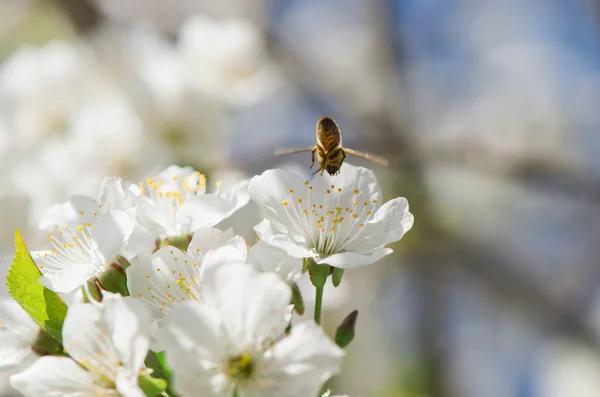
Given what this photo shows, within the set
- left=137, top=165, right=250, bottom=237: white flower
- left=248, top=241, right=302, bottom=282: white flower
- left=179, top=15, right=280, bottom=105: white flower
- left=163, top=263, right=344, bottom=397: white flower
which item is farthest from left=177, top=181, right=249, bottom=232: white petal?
left=179, top=15, right=280, bottom=105: white flower

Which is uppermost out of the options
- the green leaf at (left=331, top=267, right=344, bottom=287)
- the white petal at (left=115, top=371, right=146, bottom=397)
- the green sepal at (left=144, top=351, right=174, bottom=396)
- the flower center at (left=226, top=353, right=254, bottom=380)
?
the green leaf at (left=331, top=267, right=344, bottom=287)

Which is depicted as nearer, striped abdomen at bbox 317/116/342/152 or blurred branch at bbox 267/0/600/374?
striped abdomen at bbox 317/116/342/152

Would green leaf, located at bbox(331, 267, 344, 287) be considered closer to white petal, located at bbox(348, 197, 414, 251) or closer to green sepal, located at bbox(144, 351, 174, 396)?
white petal, located at bbox(348, 197, 414, 251)

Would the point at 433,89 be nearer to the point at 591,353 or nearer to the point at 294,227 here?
the point at 591,353

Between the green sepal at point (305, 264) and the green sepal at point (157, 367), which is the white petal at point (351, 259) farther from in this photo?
the green sepal at point (157, 367)

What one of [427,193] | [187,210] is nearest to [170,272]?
[187,210]

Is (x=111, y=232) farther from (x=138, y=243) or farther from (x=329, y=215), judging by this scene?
(x=329, y=215)

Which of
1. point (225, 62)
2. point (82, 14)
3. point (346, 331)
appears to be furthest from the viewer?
point (82, 14)
